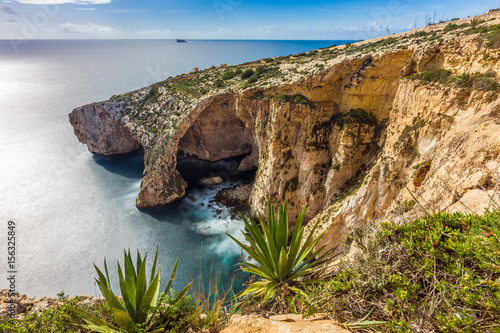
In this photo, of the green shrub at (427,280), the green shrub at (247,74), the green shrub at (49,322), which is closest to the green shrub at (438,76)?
the green shrub at (427,280)

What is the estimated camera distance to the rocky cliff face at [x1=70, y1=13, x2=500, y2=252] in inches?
296

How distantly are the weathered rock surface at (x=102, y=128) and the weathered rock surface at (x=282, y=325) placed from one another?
1284 inches

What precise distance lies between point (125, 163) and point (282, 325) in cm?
3440

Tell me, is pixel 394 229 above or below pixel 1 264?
above

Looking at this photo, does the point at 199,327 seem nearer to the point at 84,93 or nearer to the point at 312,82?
the point at 312,82

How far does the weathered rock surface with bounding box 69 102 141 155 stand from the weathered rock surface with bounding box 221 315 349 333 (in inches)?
1284

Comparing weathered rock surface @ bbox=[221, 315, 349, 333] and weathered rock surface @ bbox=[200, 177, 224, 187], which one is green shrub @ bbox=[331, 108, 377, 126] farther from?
weathered rock surface @ bbox=[200, 177, 224, 187]

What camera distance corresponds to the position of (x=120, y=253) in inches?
715

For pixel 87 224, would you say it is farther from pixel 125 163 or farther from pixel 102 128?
pixel 102 128

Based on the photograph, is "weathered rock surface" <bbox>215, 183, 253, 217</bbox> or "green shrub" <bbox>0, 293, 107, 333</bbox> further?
"weathered rock surface" <bbox>215, 183, 253, 217</bbox>

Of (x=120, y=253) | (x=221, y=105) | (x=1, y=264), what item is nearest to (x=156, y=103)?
(x=221, y=105)

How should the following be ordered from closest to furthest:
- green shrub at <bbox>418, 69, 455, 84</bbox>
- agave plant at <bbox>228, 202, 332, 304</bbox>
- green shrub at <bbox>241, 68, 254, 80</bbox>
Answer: agave plant at <bbox>228, 202, 332, 304</bbox> < green shrub at <bbox>418, 69, 455, 84</bbox> < green shrub at <bbox>241, 68, 254, 80</bbox>

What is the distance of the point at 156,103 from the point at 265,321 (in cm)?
3078

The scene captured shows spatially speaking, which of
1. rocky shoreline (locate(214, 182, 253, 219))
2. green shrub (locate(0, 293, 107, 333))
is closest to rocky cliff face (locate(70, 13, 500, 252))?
rocky shoreline (locate(214, 182, 253, 219))
